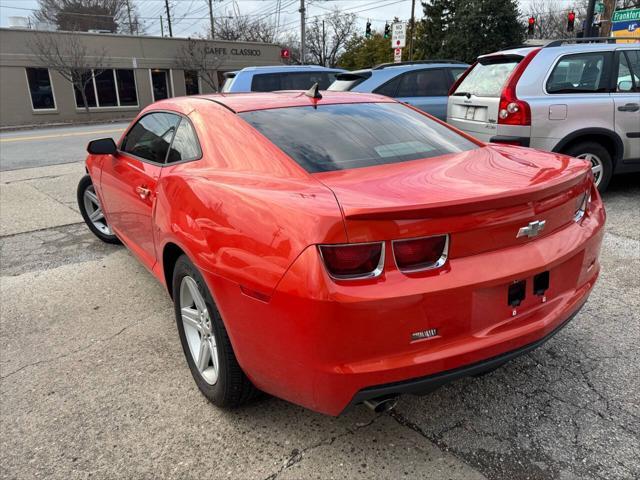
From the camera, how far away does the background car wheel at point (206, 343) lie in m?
2.31

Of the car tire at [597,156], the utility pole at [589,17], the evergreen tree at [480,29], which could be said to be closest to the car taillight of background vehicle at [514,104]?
the car tire at [597,156]

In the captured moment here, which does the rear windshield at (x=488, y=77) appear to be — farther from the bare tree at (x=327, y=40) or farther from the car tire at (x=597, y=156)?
the bare tree at (x=327, y=40)

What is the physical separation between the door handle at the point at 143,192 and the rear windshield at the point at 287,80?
6279 millimetres

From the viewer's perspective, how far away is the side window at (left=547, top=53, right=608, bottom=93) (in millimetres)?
5680

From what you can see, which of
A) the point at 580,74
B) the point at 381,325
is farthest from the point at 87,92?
the point at 381,325

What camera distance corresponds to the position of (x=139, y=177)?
3357 millimetres

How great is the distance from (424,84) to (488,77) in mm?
2141

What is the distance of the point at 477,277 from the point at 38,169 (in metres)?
10.7

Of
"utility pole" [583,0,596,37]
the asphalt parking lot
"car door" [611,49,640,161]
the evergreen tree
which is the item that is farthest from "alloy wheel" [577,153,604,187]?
the evergreen tree

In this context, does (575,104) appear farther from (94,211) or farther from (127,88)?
(127,88)

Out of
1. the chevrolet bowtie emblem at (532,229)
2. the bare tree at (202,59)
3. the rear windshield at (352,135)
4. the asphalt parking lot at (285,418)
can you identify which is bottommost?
the asphalt parking lot at (285,418)

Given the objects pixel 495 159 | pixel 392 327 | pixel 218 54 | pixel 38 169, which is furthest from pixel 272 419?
pixel 218 54

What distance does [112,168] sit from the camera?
3961 mm

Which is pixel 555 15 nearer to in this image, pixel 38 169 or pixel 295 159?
pixel 38 169
